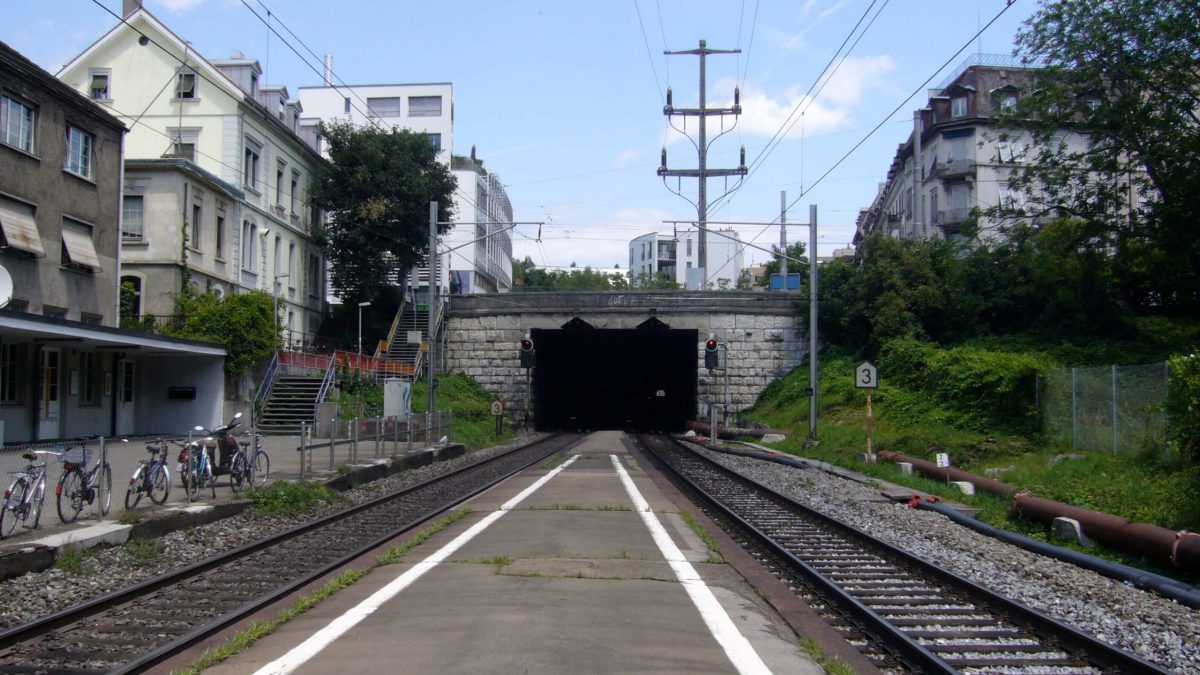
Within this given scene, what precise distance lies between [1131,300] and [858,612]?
26689mm

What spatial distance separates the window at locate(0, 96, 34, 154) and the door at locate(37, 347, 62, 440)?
16.4ft

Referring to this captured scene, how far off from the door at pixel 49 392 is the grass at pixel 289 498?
431 inches

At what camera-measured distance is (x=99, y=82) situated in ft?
130

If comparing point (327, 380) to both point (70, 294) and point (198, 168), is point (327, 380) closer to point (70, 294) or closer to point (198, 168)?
point (198, 168)

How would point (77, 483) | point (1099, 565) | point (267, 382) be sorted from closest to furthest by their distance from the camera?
point (1099, 565)
point (77, 483)
point (267, 382)

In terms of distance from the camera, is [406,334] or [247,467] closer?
[247,467]

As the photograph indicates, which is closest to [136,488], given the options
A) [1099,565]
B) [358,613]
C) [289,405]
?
[358,613]

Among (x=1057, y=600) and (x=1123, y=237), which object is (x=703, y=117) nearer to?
(x=1123, y=237)

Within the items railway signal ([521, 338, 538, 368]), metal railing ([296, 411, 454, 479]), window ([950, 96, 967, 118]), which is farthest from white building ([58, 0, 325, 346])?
window ([950, 96, 967, 118])

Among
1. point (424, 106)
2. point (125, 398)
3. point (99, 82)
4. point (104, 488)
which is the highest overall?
point (424, 106)

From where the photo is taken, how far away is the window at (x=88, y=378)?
85.5 feet

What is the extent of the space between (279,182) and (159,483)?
3335 cm

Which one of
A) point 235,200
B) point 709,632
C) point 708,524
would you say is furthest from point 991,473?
point 235,200

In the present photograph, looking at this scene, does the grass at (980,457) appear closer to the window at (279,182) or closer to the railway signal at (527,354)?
the railway signal at (527,354)
